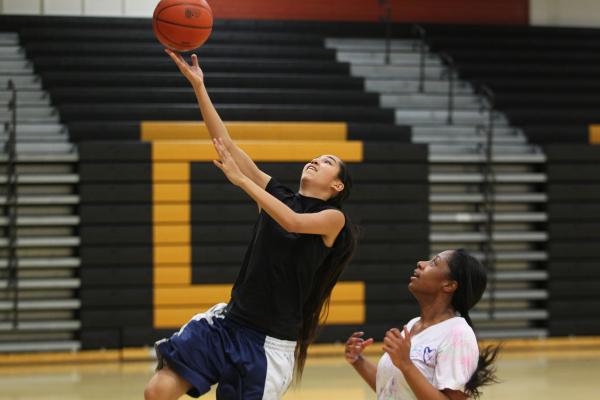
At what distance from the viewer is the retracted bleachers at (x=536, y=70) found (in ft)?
35.7

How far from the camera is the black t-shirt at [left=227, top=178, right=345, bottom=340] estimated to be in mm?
3973

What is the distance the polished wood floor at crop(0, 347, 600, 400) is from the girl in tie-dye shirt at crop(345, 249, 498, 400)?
11.6ft

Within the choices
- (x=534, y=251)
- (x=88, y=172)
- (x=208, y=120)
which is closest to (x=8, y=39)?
(x=88, y=172)

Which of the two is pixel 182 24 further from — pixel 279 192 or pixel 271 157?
pixel 271 157

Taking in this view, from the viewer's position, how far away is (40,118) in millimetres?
9938

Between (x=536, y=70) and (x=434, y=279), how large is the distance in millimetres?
8315

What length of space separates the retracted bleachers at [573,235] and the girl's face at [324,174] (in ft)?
21.7

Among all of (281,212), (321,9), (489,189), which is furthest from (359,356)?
(321,9)

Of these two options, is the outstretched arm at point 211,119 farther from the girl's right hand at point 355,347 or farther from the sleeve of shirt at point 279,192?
the girl's right hand at point 355,347

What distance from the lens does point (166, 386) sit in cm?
384

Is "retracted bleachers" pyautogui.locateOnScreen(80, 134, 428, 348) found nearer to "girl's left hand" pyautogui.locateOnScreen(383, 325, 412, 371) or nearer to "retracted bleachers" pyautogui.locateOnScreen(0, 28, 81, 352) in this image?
"retracted bleachers" pyautogui.locateOnScreen(0, 28, 81, 352)

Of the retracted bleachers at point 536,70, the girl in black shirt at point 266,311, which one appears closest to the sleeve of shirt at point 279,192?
the girl in black shirt at point 266,311

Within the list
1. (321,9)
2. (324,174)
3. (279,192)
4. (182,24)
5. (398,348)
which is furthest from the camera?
(321,9)

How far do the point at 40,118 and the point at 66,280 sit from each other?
1.63 meters
